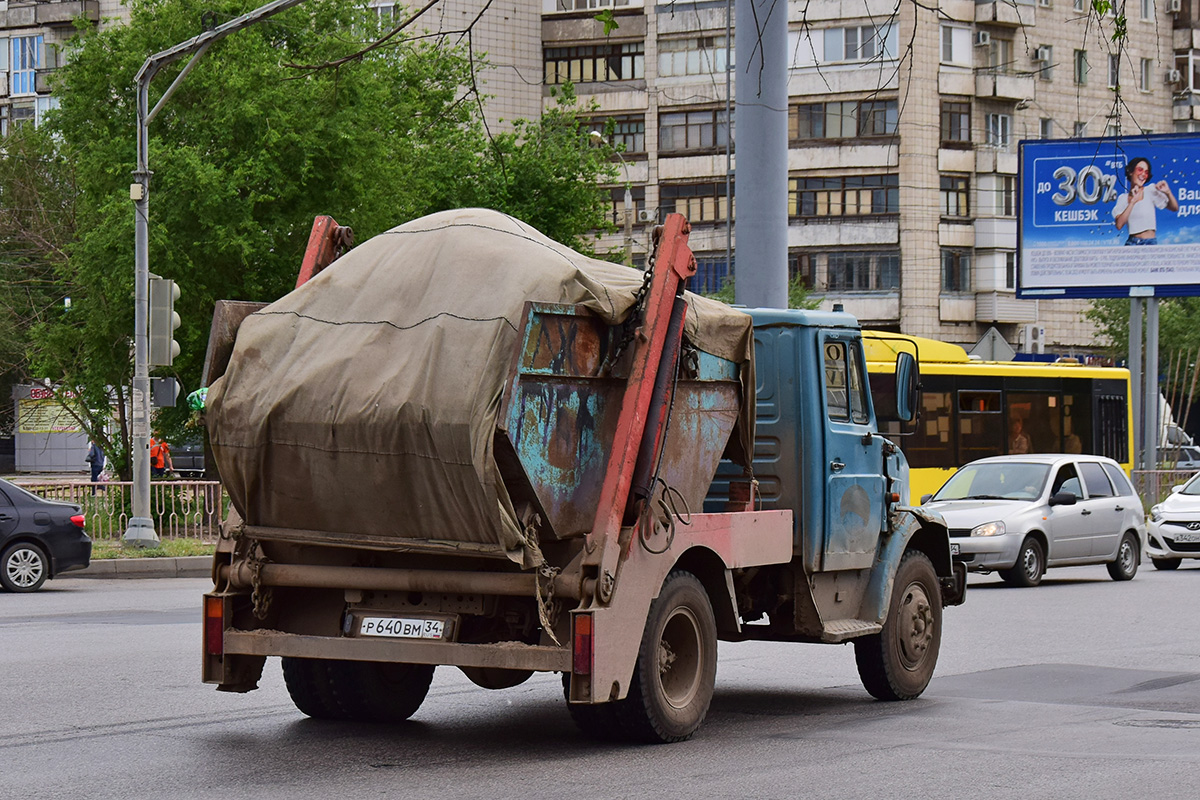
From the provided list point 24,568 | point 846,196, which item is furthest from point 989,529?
point 846,196

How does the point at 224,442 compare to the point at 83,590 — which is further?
the point at 83,590

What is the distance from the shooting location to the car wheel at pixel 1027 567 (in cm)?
2112

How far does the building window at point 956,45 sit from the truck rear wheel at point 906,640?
177ft

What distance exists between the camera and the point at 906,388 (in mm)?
10953

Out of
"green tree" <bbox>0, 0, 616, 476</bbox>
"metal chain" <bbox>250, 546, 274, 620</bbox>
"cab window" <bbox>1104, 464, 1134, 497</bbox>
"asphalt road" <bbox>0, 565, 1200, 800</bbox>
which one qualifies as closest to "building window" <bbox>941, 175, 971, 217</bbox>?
"green tree" <bbox>0, 0, 616, 476</bbox>

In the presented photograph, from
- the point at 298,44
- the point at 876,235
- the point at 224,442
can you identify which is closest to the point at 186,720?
the point at 224,442

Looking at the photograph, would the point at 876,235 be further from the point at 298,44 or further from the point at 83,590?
the point at 83,590

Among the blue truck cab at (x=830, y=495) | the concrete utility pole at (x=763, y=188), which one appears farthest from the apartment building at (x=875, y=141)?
the blue truck cab at (x=830, y=495)

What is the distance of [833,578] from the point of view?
1016 cm

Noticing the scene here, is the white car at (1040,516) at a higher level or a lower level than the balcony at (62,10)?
lower

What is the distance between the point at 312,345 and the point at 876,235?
54.6m

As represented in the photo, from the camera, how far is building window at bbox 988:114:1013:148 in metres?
63.8

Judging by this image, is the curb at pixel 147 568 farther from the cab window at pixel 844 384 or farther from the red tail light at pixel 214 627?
the red tail light at pixel 214 627

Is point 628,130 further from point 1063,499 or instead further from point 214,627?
point 214,627
